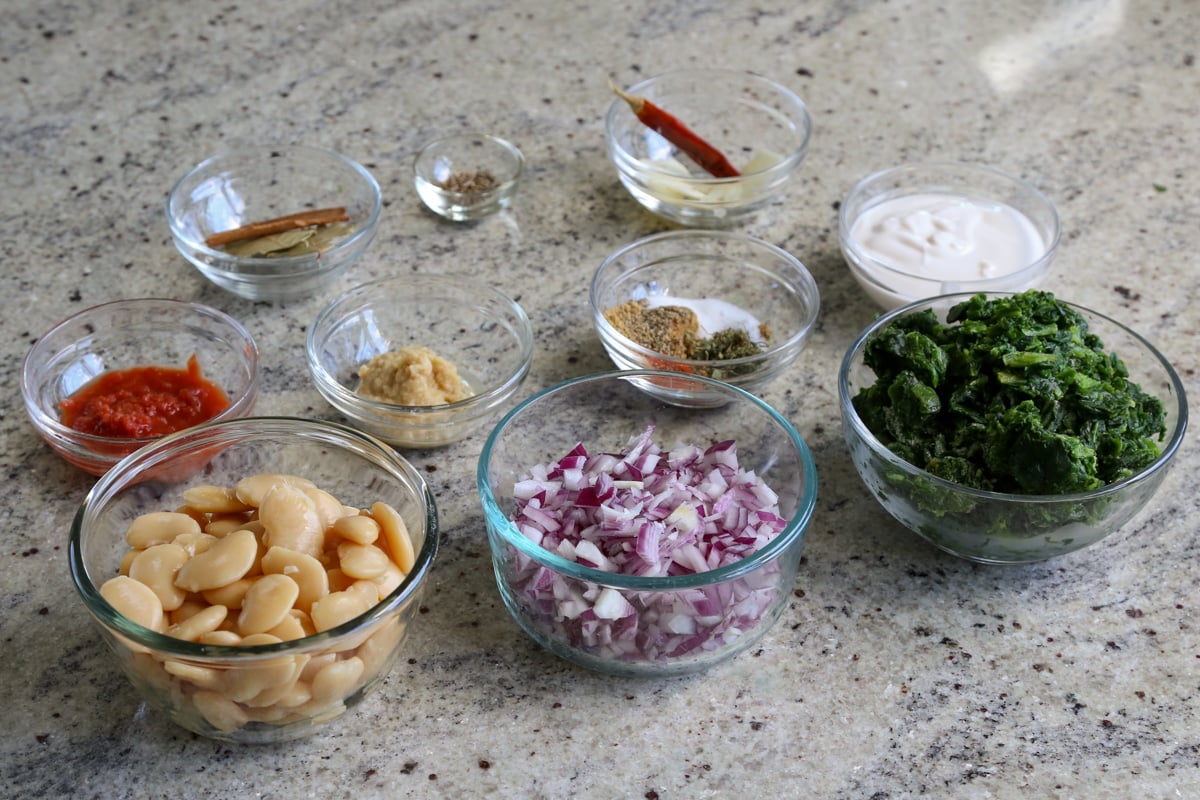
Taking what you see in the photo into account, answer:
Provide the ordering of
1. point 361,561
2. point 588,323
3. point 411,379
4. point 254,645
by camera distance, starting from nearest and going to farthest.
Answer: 1. point 254,645
2. point 361,561
3. point 411,379
4. point 588,323

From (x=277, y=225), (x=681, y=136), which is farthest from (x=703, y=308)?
→ (x=277, y=225)

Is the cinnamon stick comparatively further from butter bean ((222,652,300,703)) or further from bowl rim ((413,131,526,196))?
butter bean ((222,652,300,703))

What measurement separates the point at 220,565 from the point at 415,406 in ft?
1.51

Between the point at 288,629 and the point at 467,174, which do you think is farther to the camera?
the point at 467,174

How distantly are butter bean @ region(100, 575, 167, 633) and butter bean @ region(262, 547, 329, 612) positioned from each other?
0.13 meters

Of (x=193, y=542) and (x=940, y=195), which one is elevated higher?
(x=193, y=542)

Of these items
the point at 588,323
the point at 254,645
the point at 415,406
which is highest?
the point at 254,645

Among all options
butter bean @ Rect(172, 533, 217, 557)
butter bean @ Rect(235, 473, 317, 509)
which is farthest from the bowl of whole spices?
butter bean @ Rect(172, 533, 217, 557)

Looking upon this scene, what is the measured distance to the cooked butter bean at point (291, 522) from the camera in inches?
54.7

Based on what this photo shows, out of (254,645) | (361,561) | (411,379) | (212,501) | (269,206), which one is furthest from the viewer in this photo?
(269,206)

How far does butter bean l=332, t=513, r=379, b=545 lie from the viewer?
139 cm

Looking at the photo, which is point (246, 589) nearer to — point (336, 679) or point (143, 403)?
point (336, 679)

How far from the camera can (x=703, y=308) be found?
78.2 inches

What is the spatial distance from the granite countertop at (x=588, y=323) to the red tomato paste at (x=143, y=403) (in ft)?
0.31
